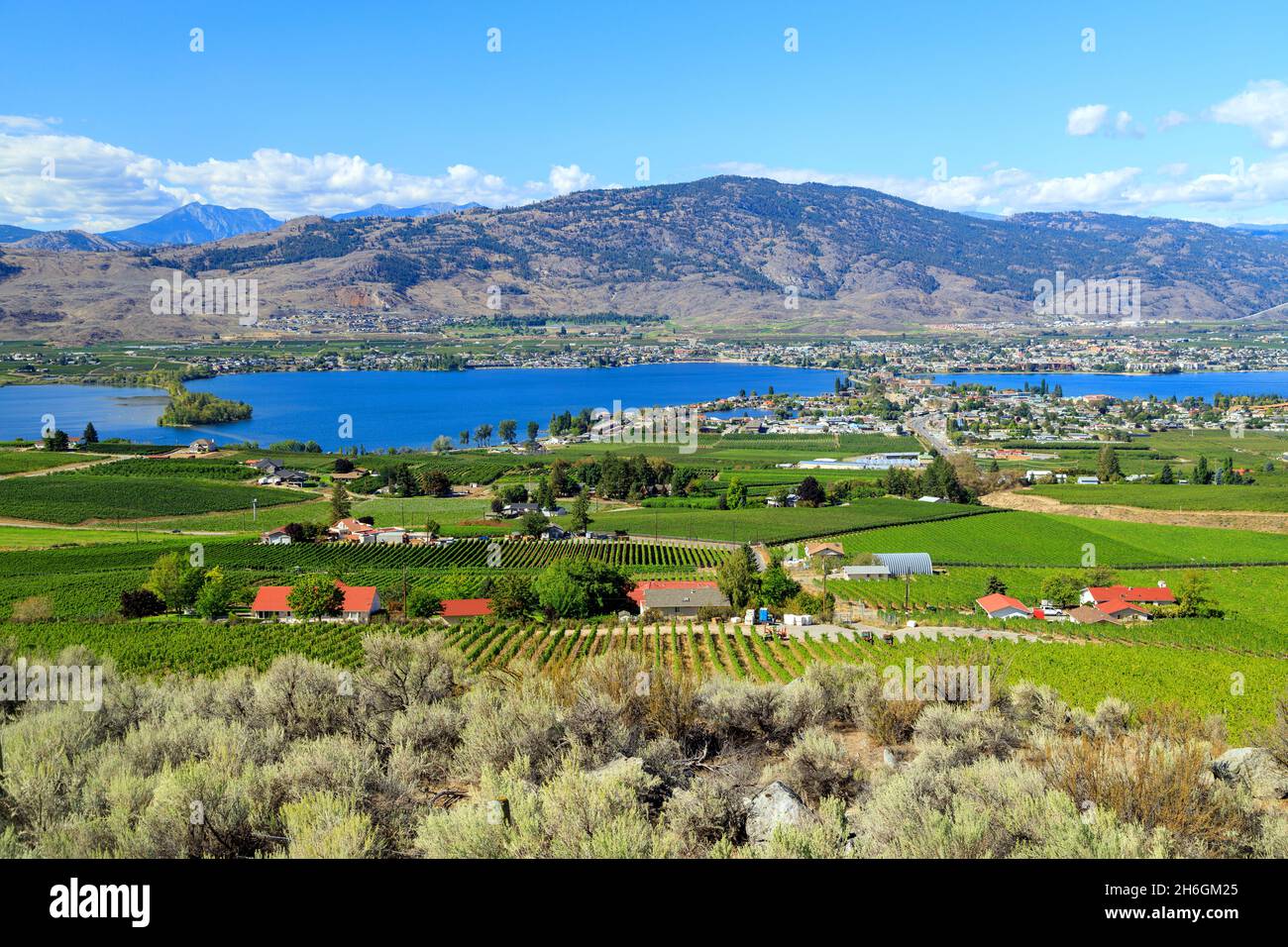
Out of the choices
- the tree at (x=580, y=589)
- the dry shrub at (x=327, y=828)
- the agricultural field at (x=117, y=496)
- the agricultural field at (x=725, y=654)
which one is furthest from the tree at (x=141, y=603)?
the dry shrub at (x=327, y=828)

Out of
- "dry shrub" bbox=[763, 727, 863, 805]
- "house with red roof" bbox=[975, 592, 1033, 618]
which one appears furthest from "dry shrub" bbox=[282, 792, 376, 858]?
"house with red roof" bbox=[975, 592, 1033, 618]

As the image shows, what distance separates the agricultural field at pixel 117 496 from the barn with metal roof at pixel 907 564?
33780mm

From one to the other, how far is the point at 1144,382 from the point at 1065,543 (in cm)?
9719

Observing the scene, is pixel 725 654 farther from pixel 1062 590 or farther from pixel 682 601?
pixel 1062 590

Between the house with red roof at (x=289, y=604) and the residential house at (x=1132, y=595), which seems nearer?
the house with red roof at (x=289, y=604)

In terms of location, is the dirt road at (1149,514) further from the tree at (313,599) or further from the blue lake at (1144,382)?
the blue lake at (1144,382)

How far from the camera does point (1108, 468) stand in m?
54.4

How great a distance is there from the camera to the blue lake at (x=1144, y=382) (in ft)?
352

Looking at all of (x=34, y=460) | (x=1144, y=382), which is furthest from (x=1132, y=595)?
(x=1144, y=382)

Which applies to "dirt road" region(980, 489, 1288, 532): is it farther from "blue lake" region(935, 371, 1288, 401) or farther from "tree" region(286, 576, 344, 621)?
"blue lake" region(935, 371, 1288, 401)

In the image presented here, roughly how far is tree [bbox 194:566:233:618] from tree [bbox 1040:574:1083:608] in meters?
26.9

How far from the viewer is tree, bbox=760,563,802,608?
90.4 feet
